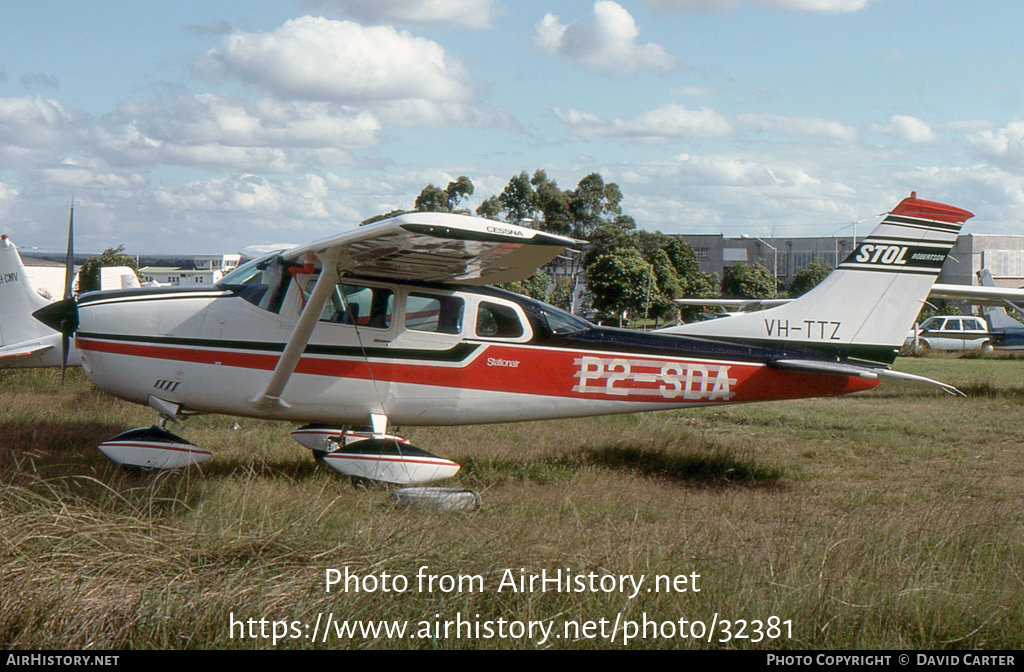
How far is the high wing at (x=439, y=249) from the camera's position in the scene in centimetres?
518

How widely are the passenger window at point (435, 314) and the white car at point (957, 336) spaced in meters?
29.0

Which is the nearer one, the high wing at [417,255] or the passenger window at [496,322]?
the high wing at [417,255]

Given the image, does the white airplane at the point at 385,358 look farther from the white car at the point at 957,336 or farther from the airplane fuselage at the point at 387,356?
the white car at the point at 957,336

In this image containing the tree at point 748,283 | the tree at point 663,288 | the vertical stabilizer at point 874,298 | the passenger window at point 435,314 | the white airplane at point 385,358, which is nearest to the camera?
the white airplane at point 385,358

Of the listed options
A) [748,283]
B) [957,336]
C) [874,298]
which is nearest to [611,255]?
[748,283]

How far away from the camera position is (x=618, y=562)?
425 centimetres

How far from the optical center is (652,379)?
7.62 m

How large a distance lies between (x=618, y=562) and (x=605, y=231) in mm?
52376

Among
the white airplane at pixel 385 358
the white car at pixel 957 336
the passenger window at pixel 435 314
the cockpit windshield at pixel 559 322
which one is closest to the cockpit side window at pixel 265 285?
the white airplane at pixel 385 358

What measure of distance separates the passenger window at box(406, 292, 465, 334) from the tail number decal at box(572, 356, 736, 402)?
1286 mm

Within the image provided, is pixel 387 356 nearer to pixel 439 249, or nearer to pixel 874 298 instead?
pixel 439 249

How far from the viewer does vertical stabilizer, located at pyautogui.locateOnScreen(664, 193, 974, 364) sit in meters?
8.30

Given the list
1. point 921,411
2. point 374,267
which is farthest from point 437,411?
point 921,411

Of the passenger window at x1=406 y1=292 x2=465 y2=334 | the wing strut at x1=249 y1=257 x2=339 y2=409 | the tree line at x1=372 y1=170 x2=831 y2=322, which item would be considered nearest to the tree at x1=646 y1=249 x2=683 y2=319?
the tree line at x1=372 y1=170 x2=831 y2=322
